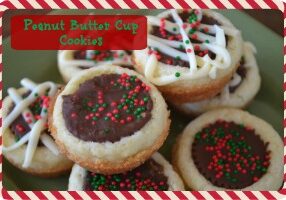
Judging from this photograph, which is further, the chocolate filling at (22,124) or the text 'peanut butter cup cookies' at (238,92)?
the text 'peanut butter cup cookies' at (238,92)

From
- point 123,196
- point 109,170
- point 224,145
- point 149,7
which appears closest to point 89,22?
point 149,7

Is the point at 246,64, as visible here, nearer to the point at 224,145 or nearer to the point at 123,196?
the point at 224,145

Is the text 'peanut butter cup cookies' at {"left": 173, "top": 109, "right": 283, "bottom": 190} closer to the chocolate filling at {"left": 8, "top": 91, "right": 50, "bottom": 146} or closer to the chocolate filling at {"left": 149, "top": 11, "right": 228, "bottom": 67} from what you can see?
the chocolate filling at {"left": 149, "top": 11, "right": 228, "bottom": 67}

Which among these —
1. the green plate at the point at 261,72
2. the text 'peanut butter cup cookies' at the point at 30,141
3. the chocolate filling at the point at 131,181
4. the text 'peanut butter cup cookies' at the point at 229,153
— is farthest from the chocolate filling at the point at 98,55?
the chocolate filling at the point at 131,181

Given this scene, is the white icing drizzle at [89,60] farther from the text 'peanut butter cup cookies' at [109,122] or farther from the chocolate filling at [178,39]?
the text 'peanut butter cup cookies' at [109,122]

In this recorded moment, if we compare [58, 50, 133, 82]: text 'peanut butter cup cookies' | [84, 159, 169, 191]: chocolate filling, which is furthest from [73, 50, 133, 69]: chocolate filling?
[84, 159, 169, 191]: chocolate filling

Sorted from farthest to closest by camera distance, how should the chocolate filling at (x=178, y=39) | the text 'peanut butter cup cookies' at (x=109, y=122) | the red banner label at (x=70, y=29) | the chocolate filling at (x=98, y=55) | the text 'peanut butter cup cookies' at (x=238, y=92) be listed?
the chocolate filling at (x=98, y=55) → the text 'peanut butter cup cookies' at (x=238, y=92) → the chocolate filling at (x=178, y=39) → the red banner label at (x=70, y=29) → the text 'peanut butter cup cookies' at (x=109, y=122)
